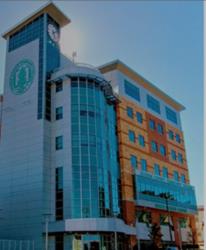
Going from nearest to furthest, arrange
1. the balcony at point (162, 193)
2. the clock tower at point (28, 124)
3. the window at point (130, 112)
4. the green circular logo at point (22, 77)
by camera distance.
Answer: the clock tower at point (28, 124) < the green circular logo at point (22, 77) < the balcony at point (162, 193) < the window at point (130, 112)

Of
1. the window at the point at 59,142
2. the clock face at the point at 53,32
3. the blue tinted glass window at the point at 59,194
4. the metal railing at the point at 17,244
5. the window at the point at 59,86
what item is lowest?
the metal railing at the point at 17,244

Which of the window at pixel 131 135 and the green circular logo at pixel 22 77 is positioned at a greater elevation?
the green circular logo at pixel 22 77

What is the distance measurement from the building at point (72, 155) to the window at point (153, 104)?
2.40m

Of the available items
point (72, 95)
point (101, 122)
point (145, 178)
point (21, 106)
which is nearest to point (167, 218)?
point (145, 178)

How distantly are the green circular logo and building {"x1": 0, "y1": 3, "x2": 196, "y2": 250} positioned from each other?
0.47ft

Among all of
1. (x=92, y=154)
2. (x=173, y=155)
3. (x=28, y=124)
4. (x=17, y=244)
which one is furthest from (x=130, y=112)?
(x=17, y=244)

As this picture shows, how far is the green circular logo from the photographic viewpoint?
41562 mm

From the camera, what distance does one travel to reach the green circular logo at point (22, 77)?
41.6 metres

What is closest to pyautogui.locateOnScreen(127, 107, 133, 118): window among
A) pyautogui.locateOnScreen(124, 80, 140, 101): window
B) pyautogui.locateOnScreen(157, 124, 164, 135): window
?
pyautogui.locateOnScreen(124, 80, 140, 101): window

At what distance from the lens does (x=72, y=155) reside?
36062 millimetres

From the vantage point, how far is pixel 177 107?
200ft

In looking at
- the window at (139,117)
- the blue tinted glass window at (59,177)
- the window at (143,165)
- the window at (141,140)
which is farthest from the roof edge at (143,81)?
the blue tinted glass window at (59,177)

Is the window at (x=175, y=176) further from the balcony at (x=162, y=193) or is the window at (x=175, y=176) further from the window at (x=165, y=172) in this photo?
the window at (x=165, y=172)

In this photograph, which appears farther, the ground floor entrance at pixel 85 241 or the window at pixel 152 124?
the window at pixel 152 124
